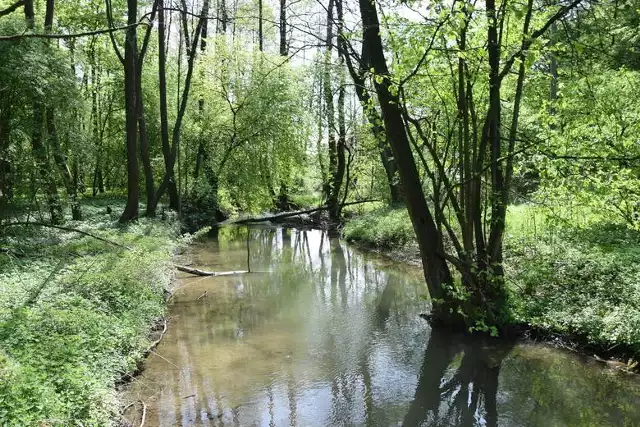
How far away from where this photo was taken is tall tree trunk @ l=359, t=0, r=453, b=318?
748 cm

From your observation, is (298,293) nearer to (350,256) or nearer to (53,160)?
(350,256)

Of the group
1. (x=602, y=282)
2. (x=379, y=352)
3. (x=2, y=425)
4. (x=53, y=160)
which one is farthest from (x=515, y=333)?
(x=53, y=160)

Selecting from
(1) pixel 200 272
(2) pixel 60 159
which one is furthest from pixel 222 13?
(1) pixel 200 272

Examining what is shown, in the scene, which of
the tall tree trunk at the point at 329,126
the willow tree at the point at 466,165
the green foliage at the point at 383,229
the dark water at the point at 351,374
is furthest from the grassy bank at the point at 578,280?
the tall tree trunk at the point at 329,126

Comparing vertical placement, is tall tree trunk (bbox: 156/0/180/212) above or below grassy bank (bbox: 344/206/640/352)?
above

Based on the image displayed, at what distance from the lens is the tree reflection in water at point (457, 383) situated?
5664 mm

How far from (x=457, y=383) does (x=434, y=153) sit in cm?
333

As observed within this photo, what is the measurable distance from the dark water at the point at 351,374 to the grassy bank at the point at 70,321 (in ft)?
2.00

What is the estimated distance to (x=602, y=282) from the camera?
746cm

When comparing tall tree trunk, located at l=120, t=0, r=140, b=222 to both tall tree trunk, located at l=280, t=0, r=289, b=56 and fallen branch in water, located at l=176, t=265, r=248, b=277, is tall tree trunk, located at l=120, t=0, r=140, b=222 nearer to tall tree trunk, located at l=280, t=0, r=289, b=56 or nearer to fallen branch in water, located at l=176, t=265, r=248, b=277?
fallen branch in water, located at l=176, t=265, r=248, b=277

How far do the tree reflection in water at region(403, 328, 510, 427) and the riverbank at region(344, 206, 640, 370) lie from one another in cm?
85

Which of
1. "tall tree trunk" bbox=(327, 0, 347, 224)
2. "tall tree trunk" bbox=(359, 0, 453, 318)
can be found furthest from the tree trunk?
"tall tree trunk" bbox=(327, 0, 347, 224)

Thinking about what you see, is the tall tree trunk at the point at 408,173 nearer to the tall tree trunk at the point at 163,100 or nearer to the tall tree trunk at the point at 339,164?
the tall tree trunk at the point at 163,100

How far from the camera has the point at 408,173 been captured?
7648 millimetres
